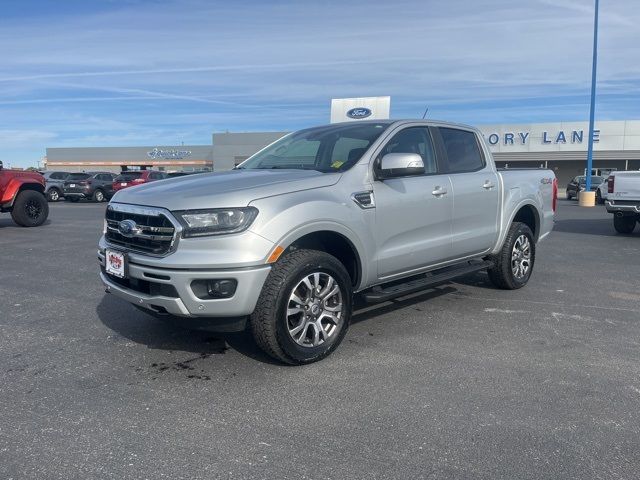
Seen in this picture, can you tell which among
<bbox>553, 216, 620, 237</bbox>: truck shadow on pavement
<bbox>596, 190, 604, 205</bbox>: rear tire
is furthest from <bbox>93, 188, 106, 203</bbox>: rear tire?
<bbox>596, 190, 604, 205</bbox>: rear tire

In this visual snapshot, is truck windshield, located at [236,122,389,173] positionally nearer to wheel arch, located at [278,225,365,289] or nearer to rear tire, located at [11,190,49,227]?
wheel arch, located at [278,225,365,289]

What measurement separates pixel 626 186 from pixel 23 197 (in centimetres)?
1416

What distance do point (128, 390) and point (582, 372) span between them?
10.8 feet

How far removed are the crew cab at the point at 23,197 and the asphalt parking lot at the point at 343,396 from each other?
330 inches

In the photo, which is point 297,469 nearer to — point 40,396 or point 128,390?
point 128,390

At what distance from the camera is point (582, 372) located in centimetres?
405

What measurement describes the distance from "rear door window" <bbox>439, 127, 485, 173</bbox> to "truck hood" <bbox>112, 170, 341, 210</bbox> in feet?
5.93

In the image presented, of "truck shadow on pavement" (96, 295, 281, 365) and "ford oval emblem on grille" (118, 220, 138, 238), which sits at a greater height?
"ford oval emblem on grille" (118, 220, 138, 238)

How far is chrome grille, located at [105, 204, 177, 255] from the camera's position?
3.79m

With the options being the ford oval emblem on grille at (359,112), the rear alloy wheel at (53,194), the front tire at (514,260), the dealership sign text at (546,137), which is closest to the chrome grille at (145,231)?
the front tire at (514,260)

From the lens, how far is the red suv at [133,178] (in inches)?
1113

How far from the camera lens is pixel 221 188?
13.0 feet

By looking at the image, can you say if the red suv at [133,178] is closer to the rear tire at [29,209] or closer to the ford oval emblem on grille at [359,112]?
the ford oval emblem on grille at [359,112]

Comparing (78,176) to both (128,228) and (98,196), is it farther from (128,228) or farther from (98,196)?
(128,228)
